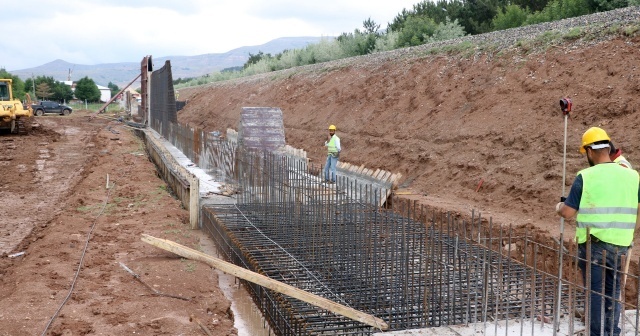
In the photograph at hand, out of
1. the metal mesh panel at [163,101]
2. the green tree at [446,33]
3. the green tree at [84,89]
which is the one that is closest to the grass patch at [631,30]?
the metal mesh panel at [163,101]

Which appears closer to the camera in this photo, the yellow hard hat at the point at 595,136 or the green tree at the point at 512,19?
the yellow hard hat at the point at 595,136

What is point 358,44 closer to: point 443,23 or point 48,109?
point 443,23

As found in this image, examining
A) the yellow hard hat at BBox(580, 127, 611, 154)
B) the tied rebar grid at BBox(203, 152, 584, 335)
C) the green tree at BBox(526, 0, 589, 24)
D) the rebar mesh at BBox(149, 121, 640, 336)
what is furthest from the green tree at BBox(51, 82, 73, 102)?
the yellow hard hat at BBox(580, 127, 611, 154)

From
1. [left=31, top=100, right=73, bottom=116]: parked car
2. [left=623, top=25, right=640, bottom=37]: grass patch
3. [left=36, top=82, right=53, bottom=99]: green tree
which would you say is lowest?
A: [left=31, top=100, right=73, bottom=116]: parked car

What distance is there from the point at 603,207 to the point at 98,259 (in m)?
6.14

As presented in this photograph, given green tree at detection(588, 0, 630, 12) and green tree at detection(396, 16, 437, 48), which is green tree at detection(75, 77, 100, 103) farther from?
green tree at detection(588, 0, 630, 12)

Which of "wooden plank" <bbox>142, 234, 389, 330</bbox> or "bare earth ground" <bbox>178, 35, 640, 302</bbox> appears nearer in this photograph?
"wooden plank" <bbox>142, 234, 389, 330</bbox>

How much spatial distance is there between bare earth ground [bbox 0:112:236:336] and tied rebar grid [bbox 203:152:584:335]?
750 millimetres

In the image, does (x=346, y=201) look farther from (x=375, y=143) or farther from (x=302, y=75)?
(x=302, y=75)

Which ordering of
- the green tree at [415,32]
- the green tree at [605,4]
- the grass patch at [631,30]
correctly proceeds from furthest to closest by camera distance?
the green tree at [415,32]
the green tree at [605,4]
the grass patch at [631,30]

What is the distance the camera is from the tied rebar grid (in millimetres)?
5457

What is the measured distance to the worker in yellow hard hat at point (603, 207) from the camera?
4609 mm

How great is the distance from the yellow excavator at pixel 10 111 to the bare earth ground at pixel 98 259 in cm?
831

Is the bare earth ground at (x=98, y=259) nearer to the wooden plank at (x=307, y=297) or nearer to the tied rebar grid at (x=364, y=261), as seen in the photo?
the wooden plank at (x=307, y=297)
